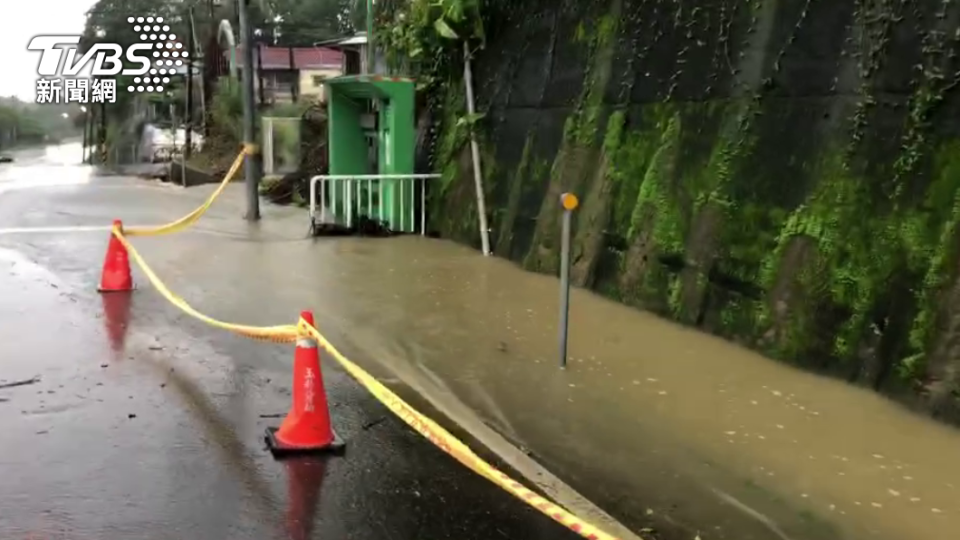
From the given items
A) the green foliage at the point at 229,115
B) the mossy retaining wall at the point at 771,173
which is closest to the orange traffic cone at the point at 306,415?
the mossy retaining wall at the point at 771,173

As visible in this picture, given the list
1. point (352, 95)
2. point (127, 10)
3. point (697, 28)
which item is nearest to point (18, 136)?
point (127, 10)

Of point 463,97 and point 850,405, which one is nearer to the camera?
point 850,405

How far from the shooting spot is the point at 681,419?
584 centimetres

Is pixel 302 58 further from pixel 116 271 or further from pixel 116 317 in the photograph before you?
pixel 116 317

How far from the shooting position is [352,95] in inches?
608

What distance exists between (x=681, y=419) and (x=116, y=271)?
654 cm

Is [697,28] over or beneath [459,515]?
over

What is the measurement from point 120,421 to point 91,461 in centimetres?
70

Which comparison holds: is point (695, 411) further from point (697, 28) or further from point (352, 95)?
point (352, 95)

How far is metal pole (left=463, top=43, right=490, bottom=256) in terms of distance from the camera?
1237 cm

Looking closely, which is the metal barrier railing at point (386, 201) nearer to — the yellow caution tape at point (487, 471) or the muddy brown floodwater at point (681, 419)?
the muddy brown floodwater at point (681, 419)

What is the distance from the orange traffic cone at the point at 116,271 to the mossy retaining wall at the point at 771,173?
14.3 feet

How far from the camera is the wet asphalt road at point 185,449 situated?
4.40 meters

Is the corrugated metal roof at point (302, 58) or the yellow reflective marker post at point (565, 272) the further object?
the corrugated metal roof at point (302, 58)
